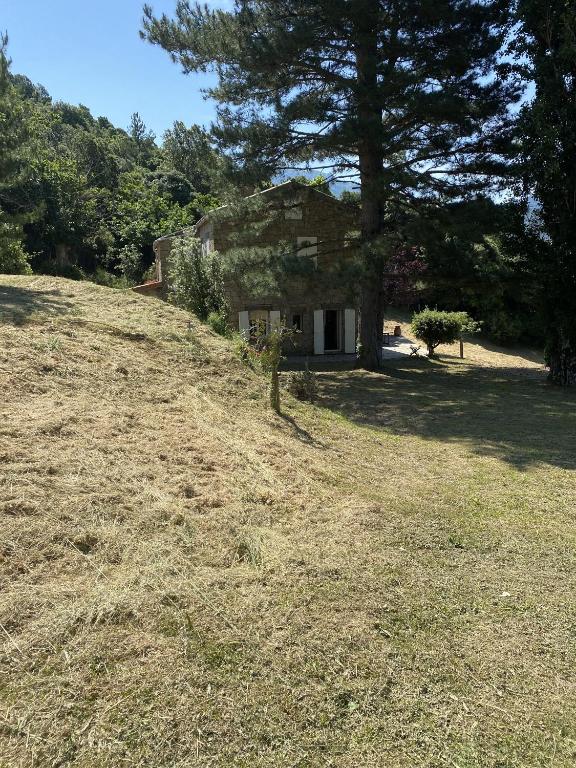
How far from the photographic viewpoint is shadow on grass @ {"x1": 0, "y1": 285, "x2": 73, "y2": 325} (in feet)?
22.4

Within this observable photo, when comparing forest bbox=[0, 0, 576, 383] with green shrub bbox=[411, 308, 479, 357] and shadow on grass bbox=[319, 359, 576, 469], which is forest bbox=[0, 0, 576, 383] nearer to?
shadow on grass bbox=[319, 359, 576, 469]

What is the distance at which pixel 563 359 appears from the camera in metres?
13.4

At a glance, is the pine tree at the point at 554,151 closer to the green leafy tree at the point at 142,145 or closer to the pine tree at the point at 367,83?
the pine tree at the point at 367,83

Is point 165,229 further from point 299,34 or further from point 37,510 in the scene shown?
point 37,510

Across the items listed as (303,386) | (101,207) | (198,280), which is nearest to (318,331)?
(198,280)

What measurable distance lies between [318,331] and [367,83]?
30.0 feet

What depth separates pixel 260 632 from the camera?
9.02 feet

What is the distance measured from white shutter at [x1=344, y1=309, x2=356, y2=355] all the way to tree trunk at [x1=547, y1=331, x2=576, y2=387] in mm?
7579

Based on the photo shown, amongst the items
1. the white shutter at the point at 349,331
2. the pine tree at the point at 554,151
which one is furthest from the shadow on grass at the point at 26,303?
the white shutter at the point at 349,331

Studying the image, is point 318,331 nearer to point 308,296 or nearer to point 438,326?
point 308,296

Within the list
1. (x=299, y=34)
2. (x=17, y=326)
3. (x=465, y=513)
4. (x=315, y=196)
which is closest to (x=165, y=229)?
(x=315, y=196)

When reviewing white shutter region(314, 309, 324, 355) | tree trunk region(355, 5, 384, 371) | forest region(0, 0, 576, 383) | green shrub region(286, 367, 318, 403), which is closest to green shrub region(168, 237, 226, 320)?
forest region(0, 0, 576, 383)

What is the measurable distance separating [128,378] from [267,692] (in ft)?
13.7

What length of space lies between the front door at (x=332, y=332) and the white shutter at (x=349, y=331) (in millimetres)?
324
